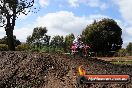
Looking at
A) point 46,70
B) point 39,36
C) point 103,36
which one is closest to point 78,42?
point 46,70

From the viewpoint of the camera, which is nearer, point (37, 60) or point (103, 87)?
point (103, 87)

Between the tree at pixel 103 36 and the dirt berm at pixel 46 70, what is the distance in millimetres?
52281

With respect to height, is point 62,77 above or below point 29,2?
below

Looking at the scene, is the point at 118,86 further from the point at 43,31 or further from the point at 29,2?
the point at 43,31

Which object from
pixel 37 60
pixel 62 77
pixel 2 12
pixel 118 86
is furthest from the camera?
pixel 2 12

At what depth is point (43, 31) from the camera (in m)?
106

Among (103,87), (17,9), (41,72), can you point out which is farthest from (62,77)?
→ (17,9)

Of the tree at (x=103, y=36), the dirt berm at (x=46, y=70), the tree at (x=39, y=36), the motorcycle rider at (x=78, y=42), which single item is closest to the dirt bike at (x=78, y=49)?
the motorcycle rider at (x=78, y=42)

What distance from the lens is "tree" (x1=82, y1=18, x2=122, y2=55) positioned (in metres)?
77.5

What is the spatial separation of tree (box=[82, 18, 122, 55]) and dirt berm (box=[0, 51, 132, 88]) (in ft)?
172

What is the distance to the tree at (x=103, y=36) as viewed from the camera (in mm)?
77500

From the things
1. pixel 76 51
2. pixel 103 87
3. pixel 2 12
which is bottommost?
pixel 103 87

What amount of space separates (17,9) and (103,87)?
81.0 ft

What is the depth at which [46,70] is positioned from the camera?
2155 cm
